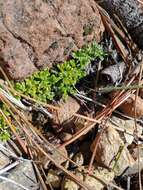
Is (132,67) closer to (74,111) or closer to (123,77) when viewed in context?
(123,77)

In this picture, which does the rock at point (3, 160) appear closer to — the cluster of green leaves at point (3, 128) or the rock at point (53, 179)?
the cluster of green leaves at point (3, 128)

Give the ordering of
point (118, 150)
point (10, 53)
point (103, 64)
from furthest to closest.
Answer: point (103, 64) → point (118, 150) → point (10, 53)

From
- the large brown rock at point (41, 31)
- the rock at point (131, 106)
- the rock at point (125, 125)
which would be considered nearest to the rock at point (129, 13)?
the large brown rock at point (41, 31)

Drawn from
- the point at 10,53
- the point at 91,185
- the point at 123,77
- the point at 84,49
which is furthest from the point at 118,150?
the point at 10,53

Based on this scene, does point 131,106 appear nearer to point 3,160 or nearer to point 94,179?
point 94,179

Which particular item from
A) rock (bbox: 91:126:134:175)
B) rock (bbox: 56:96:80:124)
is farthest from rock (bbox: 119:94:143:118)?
rock (bbox: 56:96:80:124)

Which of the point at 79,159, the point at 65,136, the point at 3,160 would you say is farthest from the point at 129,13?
the point at 3,160

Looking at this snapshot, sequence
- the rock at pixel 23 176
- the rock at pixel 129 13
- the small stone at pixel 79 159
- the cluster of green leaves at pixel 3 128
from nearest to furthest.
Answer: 1. the rock at pixel 23 176
2. the cluster of green leaves at pixel 3 128
3. the small stone at pixel 79 159
4. the rock at pixel 129 13
